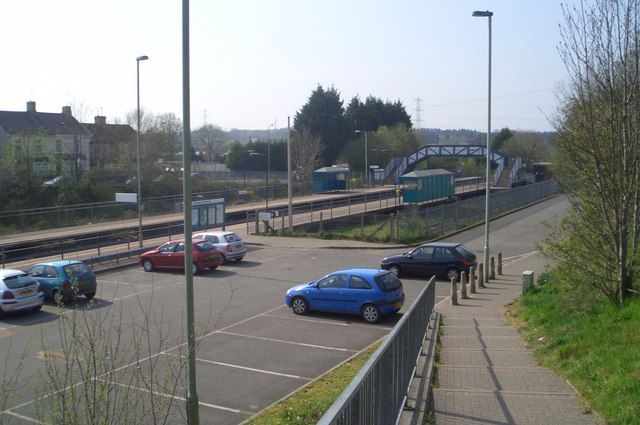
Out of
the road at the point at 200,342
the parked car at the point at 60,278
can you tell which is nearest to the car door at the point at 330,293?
the road at the point at 200,342

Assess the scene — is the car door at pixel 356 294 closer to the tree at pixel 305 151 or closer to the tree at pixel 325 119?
the tree at pixel 305 151

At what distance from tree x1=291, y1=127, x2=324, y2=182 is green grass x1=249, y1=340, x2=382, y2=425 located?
237 feet

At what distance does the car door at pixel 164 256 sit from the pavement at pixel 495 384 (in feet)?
48.1

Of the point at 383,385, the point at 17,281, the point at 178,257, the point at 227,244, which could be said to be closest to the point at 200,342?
the point at 383,385

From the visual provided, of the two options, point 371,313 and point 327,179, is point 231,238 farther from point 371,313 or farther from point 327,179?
point 327,179

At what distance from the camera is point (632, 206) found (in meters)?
13.4

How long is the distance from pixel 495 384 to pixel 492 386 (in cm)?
16

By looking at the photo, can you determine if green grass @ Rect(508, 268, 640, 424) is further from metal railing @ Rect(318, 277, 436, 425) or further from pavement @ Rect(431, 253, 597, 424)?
metal railing @ Rect(318, 277, 436, 425)

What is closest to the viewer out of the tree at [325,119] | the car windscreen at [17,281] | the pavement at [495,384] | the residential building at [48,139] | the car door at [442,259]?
the pavement at [495,384]

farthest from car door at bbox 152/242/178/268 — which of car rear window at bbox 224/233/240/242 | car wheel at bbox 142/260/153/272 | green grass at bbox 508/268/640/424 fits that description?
green grass at bbox 508/268/640/424

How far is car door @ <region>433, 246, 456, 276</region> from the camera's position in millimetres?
25641

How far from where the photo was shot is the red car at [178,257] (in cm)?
2723

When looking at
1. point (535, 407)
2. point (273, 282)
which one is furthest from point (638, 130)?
point (273, 282)

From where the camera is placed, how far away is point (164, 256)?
27938 millimetres
